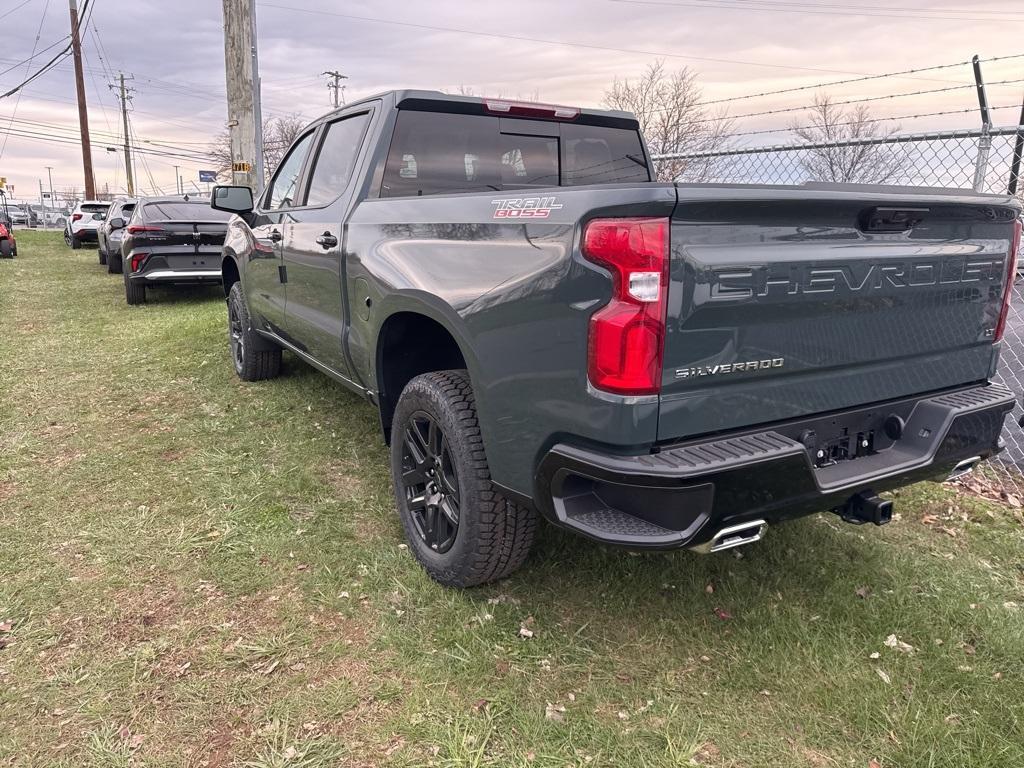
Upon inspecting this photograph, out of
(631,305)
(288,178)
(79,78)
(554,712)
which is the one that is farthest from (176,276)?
(79,78)

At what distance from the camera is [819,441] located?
2391 mm

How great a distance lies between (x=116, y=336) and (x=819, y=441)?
831cm

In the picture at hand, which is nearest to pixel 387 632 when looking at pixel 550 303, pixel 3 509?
pixel 550 303

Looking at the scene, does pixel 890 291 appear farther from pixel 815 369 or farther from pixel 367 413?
pixel 367 413

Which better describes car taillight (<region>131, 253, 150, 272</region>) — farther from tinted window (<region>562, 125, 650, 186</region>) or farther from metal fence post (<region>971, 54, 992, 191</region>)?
metal fence post (<region>971, 54, 992, 191</region>)

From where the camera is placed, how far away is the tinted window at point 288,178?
473 cm

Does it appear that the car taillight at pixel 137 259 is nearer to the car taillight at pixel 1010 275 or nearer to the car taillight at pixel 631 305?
the car taillight at pixel 631 305

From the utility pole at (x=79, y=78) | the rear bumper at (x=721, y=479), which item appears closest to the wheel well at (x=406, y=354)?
the rear bumper at (x=721, y=479)

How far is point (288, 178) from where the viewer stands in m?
4.92

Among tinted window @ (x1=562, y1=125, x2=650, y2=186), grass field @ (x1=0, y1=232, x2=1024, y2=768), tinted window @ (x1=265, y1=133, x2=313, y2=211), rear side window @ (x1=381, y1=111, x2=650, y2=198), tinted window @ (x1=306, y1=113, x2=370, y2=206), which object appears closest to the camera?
grass field @ (x1=0, y1=232, x2=1024, y2=768)

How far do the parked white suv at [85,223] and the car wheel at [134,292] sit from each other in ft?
47.0

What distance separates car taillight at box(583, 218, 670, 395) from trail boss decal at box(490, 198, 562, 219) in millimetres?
213

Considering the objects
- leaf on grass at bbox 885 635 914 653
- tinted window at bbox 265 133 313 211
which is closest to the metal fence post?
leaf on grass at bbox 885 635 914 653

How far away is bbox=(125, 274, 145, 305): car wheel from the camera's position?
1082 centimetres
